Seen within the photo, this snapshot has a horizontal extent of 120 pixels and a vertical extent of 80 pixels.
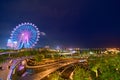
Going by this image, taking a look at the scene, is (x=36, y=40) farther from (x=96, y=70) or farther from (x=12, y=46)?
(x=96, y=70)

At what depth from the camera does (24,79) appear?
53.5 m

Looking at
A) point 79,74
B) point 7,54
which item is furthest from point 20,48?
point 79,74

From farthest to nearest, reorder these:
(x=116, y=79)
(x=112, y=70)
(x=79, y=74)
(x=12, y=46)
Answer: (x=12, y=46) → (x=79, y=74) → (x=112, y=70) → (x=116, y=79)

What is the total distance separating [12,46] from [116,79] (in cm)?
11637

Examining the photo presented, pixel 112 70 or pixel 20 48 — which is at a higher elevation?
pixel 20 48

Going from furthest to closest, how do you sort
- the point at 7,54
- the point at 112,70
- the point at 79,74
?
1. the point at 7,54
2. the point at 79,74
3. the point at 112,70

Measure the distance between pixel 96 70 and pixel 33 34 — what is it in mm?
58305

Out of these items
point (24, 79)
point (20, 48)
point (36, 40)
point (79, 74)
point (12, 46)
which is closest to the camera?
point (79, 74)

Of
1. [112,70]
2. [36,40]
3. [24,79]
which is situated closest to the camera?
[112,70]

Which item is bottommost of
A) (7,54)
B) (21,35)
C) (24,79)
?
Result: (24,79)

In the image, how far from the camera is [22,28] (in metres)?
110

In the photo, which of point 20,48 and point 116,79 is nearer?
point 116,79

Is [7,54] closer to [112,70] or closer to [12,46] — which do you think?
[12,46]

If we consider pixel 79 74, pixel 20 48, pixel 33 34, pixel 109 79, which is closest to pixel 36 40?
pixel 33 34
